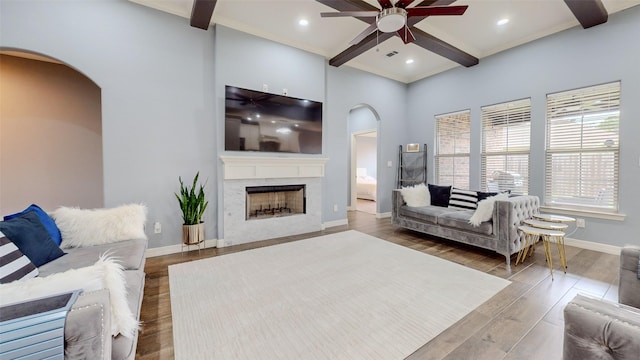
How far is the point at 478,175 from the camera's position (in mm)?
4949

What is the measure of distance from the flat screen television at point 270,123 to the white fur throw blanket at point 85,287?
2741mm

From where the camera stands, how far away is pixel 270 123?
13.5ft

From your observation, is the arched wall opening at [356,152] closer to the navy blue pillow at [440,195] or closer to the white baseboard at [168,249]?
the navy blue pillow at [440,195]

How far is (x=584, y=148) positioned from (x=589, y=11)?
1.82 meters

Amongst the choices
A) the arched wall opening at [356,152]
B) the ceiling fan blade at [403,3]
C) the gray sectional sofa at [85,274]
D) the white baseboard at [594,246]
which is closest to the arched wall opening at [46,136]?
the gray sectional sofa at [85,274]

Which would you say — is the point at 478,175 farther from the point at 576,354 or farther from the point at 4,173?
the point at 4,173

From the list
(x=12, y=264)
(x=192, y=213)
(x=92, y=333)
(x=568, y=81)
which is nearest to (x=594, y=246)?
(x=568, y=81)

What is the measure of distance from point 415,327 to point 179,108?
381 centimetres

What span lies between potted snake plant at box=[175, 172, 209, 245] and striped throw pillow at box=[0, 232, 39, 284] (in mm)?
1693

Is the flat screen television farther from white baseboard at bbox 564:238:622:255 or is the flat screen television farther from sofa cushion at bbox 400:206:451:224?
white baseboard at bbox 564:238:622:255

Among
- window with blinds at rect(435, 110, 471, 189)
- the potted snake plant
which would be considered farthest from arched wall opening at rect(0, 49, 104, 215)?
window with blinds at rect(435, 110, 471, 189)

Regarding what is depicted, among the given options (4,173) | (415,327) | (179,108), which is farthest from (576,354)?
(4,173)

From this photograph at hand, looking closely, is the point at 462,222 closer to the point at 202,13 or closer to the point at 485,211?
the point at 485,211

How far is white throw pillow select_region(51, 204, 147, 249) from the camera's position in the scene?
88.4 inches
